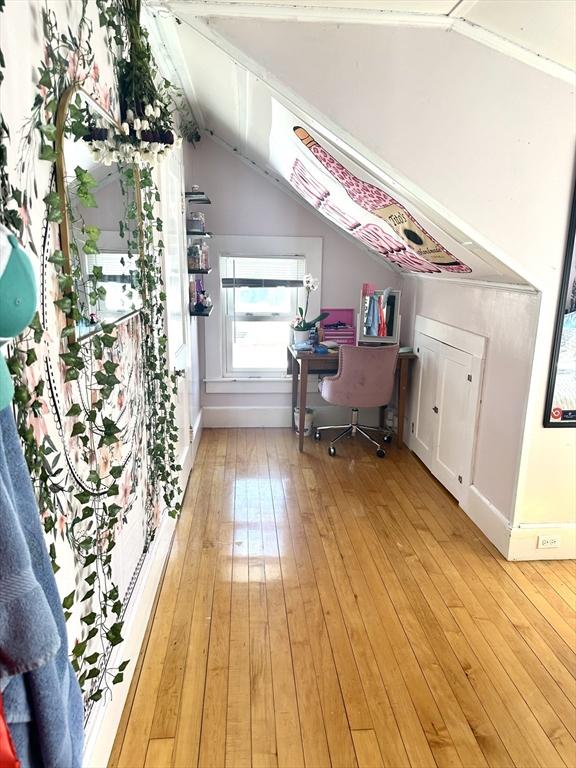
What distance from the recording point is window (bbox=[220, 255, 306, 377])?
4258mm

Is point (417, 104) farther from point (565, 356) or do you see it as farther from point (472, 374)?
point (472, 374)

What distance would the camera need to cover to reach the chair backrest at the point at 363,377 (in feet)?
12.0

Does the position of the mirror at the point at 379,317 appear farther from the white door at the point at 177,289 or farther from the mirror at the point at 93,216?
the mirror at the point at 93,216

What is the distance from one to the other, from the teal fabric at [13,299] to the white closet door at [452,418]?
259cm

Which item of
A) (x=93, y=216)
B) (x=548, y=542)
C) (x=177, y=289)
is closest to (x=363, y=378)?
(x=177, y=289)

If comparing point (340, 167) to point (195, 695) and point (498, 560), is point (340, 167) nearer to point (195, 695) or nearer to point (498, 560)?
point (498, 560)

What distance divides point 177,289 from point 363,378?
5.01ft

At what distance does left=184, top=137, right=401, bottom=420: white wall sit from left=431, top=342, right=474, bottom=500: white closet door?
1234 millimetres

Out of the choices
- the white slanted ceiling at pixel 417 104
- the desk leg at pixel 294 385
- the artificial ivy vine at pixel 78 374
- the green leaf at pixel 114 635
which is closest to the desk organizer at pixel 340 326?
the desk leg at pixel 294 385

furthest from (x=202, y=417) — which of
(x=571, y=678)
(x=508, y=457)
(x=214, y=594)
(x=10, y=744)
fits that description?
(x=10, y=744)

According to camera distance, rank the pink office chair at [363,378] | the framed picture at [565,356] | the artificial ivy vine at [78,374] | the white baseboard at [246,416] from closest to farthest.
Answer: the artificial ivy vine at [78,374] < the framed picture at [565,356] < the pink office chair at [363,378] < the white baseboard at [246,416]

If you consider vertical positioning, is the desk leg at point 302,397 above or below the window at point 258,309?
below

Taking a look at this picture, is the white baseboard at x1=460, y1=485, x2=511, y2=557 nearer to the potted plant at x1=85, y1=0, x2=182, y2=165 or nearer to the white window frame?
the white window frame

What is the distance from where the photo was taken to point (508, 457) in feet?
8.18
